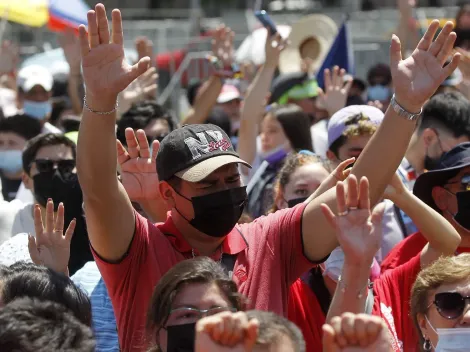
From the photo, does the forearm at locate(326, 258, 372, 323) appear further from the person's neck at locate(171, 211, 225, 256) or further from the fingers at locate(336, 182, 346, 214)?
the person's neck at locate(171, 211, 225, 256)

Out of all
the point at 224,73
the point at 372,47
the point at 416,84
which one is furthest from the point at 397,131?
the point at 372,47

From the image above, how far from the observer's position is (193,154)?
12.0 ft

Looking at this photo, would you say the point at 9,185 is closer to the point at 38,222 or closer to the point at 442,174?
the point at 38,222

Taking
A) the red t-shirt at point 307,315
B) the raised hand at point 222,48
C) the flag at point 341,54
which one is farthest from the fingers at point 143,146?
the flag at point 341,54

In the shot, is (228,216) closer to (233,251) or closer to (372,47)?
(233,251)

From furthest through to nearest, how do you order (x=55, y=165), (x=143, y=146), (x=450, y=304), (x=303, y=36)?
1. (x=303, y=36)
2. (x=55, y=165)
3. (x=143, y=146)
4. (x=450, y=304)

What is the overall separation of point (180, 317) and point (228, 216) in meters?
0.62

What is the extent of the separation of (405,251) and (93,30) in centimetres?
196

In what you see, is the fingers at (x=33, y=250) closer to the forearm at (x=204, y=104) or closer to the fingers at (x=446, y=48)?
the fingers at (x=446, y=48)

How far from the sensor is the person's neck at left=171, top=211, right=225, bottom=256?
3.73 metres

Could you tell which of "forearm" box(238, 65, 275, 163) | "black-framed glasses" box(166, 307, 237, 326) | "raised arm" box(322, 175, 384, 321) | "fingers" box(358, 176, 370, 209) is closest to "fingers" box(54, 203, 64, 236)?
"black-framed glasses" box(166, 307, 237, 326)

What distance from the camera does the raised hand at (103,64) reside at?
3.40 m

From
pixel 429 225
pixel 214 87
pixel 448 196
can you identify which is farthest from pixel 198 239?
pixel 214 87

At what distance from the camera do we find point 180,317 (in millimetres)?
3107
